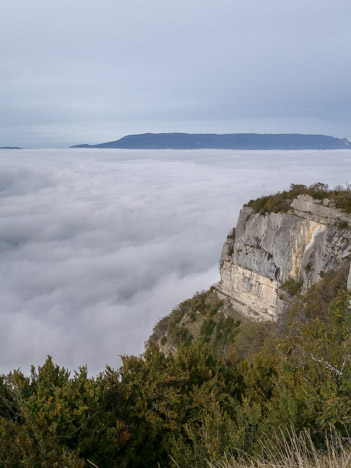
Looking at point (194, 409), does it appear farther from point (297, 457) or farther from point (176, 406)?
point (297, 457)

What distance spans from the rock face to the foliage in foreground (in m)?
21.6

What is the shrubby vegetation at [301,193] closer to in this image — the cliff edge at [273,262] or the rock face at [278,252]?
the cliff edge at [273,262]

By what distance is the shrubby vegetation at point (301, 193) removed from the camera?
112 ft

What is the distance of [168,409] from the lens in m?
11.6

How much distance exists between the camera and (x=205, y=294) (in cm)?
5219

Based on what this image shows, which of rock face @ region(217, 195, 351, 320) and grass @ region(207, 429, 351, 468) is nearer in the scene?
grass @ region(207, 429, 351, 468)

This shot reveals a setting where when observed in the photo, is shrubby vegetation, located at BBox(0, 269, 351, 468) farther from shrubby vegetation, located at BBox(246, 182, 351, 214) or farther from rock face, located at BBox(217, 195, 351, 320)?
shrubby vegetation, located at BBox(246, 182, 351, 214)

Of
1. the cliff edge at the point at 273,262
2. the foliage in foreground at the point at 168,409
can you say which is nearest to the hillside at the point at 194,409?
the foliage in foreground at the point at 168,409

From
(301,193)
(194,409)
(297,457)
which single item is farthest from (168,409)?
(301,193)

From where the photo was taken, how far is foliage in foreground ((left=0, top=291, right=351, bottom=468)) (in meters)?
8.56

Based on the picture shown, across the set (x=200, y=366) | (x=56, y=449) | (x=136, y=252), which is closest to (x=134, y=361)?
(x=200, y=366)

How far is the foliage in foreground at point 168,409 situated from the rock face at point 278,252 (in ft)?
70.7

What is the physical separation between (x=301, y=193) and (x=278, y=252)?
6072mm

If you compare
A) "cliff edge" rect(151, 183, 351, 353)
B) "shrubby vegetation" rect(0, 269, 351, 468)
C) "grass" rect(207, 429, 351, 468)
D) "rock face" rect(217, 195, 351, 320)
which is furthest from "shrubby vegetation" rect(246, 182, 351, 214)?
"grass" rect(207, 429, 351, 468)
